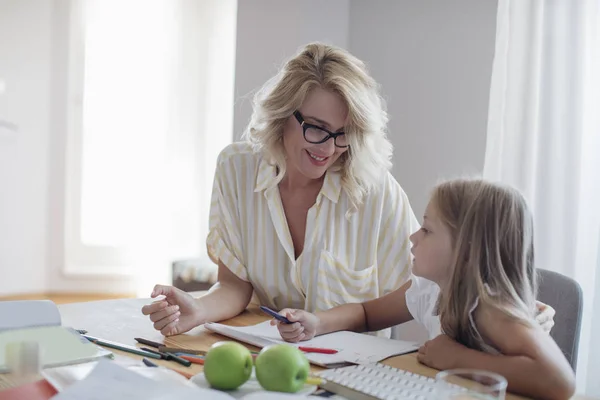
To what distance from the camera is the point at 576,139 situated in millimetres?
2523

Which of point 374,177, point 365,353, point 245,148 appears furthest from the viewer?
point 245,148

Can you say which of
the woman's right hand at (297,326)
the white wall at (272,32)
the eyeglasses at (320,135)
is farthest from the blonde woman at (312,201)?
the white wall at (272,32)

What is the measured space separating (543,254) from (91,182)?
9.56 ft

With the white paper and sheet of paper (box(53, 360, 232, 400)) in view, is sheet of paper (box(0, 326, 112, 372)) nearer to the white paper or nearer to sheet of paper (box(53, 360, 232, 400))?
the white paper

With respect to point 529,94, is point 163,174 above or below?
below

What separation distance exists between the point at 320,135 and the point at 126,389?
921 millimetres

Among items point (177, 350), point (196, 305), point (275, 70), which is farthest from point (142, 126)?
point (177, 350)

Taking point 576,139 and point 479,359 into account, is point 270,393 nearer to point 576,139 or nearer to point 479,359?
point 479,359

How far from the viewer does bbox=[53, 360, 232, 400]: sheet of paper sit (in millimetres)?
951

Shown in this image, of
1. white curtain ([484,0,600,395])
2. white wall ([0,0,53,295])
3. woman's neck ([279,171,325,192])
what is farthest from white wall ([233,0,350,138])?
woman's neck ([279,171,325,192])

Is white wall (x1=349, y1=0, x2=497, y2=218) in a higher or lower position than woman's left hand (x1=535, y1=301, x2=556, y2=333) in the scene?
higher

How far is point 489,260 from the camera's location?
1.30 m

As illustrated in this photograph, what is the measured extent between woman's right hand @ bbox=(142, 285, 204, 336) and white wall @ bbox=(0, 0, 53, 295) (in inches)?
120

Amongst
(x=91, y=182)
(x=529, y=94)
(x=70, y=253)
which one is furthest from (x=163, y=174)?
(x=529, y=94)
